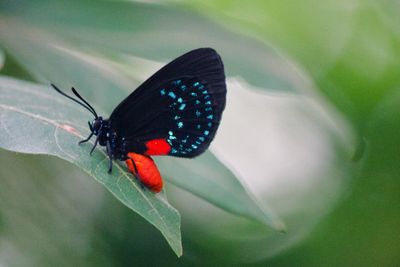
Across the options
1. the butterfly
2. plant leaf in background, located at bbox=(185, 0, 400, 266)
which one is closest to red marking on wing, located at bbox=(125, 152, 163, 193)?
Answer: the butterfly

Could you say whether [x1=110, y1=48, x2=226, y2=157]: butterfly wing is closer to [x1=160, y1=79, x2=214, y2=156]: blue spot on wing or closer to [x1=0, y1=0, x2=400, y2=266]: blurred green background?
[x1=160, y1=79, x2=214, y2=156]: blue spot on wing

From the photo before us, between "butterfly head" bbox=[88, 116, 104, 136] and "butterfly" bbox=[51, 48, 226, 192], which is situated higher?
"butterfly" bbox=[51, 48, 226, 192]

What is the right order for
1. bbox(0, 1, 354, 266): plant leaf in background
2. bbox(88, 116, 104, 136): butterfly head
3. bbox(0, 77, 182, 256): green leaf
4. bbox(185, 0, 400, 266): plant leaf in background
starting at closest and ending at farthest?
1. bbox(0, 77, 182, 256): green leaf
2. bbox(88, 116, 104, 136): butterfly head
3. bbox(0, 1, 354, 266): plant leaf in background
4. bbox(185, 0, 400, 266): plant leaf in background

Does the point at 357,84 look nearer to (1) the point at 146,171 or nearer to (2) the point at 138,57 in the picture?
(2) the point at 138,57

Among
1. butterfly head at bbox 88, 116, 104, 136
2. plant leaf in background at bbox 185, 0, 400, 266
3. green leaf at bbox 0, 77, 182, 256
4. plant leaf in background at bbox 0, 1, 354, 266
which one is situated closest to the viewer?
green leaf at bbox 0, 77, 182, 256

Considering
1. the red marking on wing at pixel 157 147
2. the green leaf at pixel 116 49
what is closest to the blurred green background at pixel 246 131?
the green leaf at pixel 116 49

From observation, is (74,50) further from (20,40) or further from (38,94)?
(38,94)

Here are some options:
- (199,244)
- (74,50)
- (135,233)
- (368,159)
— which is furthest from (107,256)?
(368,159)
